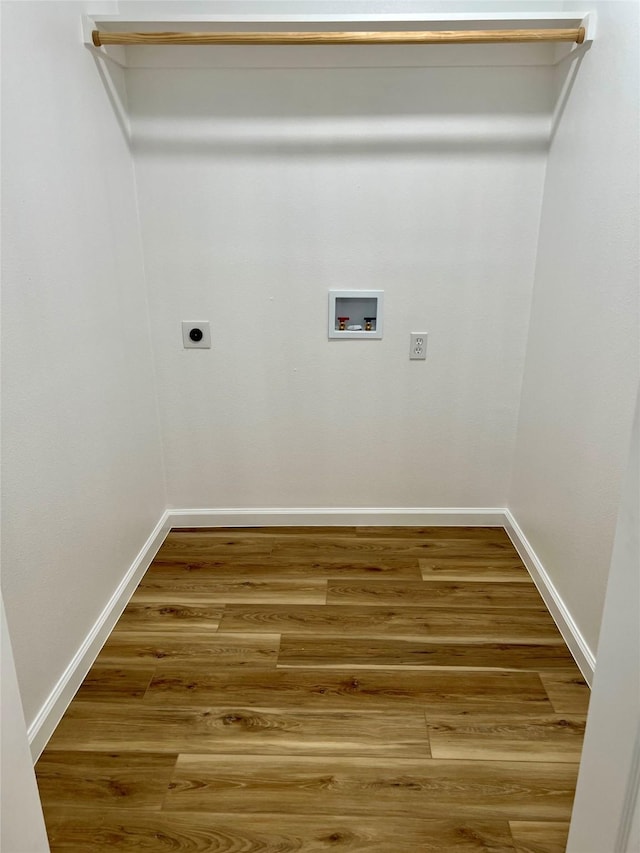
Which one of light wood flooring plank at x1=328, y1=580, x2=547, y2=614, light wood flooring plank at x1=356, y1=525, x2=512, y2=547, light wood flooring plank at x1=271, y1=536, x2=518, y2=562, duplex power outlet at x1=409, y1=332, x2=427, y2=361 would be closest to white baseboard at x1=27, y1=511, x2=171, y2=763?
light wood flooring plank at x1=271, y1=536, x2=518, y2=562

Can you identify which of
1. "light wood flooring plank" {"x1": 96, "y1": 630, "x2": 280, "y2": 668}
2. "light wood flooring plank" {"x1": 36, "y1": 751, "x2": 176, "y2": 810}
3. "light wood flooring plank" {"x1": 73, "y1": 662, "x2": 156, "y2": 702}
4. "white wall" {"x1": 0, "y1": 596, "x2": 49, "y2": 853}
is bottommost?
"light wood flooring plank" {"x1": 36, "y1": 751, "x2": 176, "y2": 810}

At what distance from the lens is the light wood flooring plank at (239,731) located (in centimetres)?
156

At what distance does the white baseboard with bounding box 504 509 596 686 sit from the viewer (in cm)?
178

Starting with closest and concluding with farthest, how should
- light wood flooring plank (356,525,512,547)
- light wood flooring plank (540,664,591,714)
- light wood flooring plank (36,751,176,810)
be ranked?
light wood flooring plank (36,751,176,810)
light wood flooring plank (540,664,591,714)
light wood flooring plank (356,525,512,547)

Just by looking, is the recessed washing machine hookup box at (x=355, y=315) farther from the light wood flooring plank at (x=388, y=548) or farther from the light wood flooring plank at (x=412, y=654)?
the light wood flooring plank at (x=412, y=654)

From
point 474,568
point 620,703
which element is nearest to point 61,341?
point 620,703

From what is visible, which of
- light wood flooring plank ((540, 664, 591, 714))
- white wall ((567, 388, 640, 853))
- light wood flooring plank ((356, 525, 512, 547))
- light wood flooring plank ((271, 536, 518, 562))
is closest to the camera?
white wall ((567, 388, 640, 853))

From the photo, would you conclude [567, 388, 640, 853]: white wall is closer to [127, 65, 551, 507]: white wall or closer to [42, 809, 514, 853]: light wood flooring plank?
[42, 809, 514, 853]: light wood flooring plank

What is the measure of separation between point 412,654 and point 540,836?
0.62 meters

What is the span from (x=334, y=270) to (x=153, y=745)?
1.70m

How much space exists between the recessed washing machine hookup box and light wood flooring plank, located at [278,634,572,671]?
3.78ft

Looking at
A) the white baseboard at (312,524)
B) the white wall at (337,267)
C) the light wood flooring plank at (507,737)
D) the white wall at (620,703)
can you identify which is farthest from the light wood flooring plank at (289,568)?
the white wall at (620,703)

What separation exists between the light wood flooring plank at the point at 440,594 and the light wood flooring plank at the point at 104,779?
826mm

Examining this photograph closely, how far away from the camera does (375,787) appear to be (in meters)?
1.45
